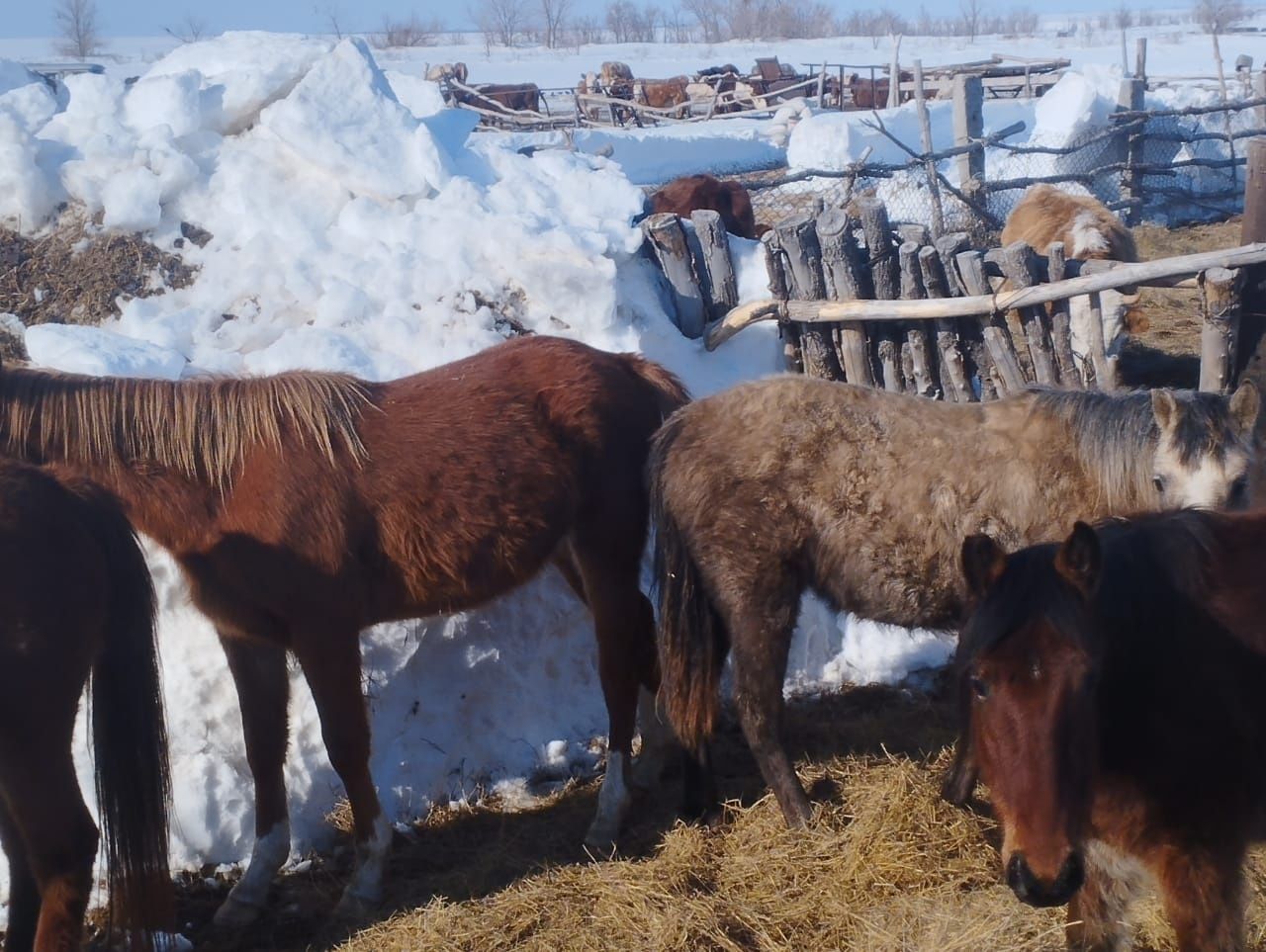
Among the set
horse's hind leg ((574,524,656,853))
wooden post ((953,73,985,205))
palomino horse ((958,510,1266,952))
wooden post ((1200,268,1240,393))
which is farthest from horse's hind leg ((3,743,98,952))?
wooden post ((953,73,985,205))

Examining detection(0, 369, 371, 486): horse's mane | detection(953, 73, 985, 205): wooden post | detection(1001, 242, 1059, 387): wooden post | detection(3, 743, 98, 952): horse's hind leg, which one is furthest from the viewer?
detection(953, 73, 985, 205): wooden post

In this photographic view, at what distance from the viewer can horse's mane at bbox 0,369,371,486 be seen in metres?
3.83

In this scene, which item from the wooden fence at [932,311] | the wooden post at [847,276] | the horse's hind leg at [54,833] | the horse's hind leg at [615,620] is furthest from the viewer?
the wooden post at [847,276]

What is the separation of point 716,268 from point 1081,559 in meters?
4.55

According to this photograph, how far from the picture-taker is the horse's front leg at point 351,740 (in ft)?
13.0

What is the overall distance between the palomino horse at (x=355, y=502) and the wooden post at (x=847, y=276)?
204 centimetres

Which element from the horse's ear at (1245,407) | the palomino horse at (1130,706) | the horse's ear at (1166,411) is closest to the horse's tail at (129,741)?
the palomino horse at (1130,706)

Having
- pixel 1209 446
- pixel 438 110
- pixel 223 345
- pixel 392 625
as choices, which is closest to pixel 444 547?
pixel 392 625

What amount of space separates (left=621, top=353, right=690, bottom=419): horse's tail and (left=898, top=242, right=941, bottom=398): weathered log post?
196 cm

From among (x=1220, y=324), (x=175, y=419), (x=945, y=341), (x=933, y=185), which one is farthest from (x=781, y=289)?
(x=933, y=185)

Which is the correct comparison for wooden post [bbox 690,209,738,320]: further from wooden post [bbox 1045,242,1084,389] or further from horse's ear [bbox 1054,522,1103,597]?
horse's ear [bbox 1054,522,1103,597]

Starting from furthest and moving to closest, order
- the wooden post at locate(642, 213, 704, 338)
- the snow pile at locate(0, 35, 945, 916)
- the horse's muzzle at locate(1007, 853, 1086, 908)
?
the wooden post at locate(642, 213, 704, 338), the snow pile at locate(0, 35, 945, 916), the horse's muzzle at locate(1007, 853, 1086, 908)

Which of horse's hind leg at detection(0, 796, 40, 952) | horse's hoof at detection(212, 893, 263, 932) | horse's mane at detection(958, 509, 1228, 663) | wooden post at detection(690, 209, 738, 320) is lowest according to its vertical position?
horse's hoof at detection(212, 893, 263, 932)

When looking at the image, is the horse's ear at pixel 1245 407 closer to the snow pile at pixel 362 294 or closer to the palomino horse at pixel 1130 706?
the palomino horse at pixel 1130 706
